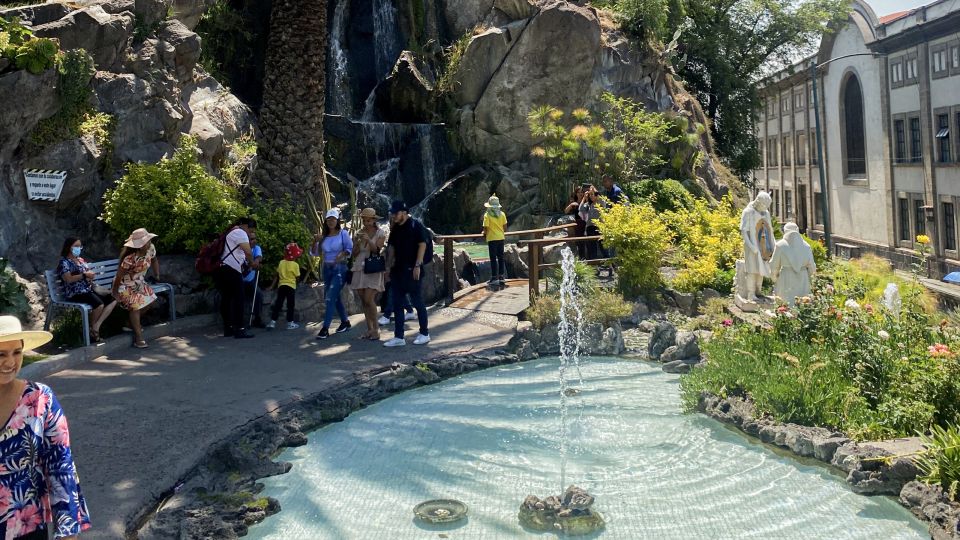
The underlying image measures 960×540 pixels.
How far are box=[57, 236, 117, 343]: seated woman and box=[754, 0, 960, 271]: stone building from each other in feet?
83.9

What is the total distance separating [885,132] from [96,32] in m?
39.9

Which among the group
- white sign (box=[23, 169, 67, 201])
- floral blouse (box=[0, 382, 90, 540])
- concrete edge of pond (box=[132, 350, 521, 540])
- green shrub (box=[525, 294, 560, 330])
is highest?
white sign (box=[23, 169, 67, 201])

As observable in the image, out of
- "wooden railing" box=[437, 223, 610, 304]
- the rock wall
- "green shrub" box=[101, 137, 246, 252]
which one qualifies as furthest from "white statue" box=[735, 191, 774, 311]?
the rock wall

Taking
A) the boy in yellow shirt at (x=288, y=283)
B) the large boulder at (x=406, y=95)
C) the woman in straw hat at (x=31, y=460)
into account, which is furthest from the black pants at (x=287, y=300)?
the large boulder at (x=406, y=95)

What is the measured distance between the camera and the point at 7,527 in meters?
3.34

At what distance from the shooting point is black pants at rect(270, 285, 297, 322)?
12.0 m

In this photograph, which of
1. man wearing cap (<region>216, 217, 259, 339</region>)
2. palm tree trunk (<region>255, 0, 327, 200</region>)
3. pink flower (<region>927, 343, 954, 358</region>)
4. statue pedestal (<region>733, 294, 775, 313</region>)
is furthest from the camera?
palm tree trunk (<region>255, 0, 327, 200</region>)

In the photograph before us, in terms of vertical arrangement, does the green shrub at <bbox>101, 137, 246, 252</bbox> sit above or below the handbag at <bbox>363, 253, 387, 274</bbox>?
above

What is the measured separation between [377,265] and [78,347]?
368 cm

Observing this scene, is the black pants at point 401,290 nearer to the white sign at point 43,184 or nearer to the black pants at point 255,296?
the black pants at point 255,296

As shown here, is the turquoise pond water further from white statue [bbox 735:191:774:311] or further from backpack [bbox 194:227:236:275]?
white statue [bbox 735:191:774:311]

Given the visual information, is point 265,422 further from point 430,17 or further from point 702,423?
point 430,17

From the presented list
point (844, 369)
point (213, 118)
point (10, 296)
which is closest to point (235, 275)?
point (10, 296)

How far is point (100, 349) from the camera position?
1008cm
